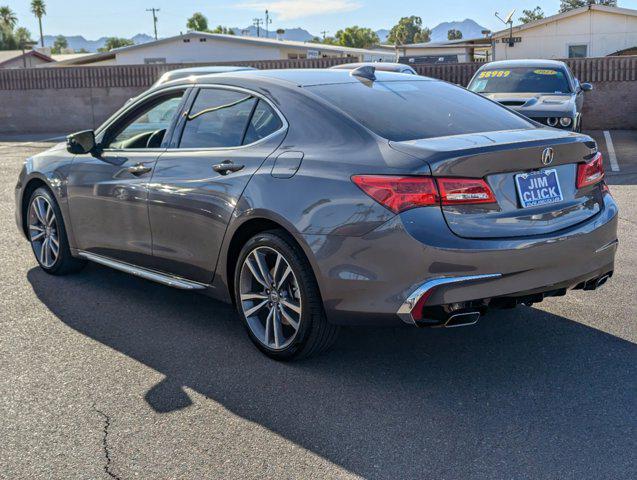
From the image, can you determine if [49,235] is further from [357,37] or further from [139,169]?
[357,37]

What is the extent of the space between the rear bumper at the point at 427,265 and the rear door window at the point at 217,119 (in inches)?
43.5

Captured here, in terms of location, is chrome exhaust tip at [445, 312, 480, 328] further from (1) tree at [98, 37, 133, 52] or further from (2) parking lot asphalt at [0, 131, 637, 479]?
(1) tree at [98, 37, 133, 52]

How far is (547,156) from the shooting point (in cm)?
428

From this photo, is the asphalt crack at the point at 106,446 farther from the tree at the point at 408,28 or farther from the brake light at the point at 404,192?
the tree at the point at 408,28

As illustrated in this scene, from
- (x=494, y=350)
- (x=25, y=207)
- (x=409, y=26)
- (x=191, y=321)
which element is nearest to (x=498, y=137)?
(x=494, y=350)

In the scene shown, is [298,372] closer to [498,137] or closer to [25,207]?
[498,137]

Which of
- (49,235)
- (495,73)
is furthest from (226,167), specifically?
(495,73)

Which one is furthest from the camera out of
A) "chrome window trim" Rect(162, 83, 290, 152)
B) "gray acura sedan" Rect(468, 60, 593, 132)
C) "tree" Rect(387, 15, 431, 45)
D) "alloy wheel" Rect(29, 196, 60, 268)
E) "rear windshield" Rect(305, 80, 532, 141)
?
"tree" Rect(387, 15, 431, 45)

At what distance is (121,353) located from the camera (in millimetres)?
4910

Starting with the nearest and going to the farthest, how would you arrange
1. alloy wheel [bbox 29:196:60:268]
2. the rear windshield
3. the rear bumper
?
the rear bumper → the rear windshield → alloy wheel [bbox 29:196:60:268]

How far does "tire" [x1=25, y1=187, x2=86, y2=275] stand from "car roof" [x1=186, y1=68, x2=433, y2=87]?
189 cm

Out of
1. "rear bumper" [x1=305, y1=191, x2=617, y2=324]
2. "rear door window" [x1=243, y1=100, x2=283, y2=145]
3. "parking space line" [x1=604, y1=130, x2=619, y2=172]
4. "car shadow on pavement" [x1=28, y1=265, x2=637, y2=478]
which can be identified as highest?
"rear door window" [x1=243, y1=100, x2=283, y2=145]

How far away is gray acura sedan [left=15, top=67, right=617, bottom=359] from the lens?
4000 millimetres

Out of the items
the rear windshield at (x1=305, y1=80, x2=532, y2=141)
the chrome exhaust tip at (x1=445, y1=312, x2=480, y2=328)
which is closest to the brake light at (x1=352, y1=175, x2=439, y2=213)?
the rear windshield at (x1=305, y1=80, x2=532, y2=141)
